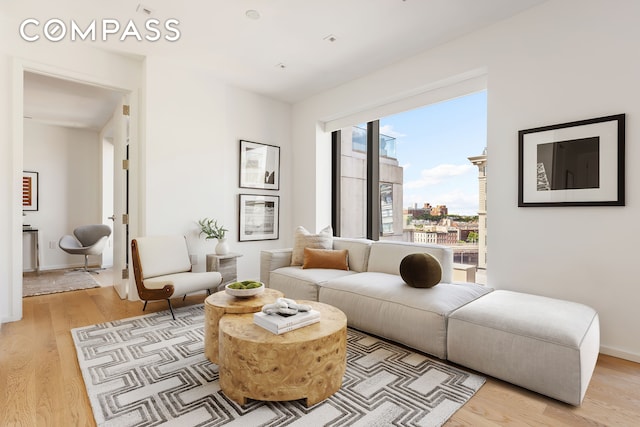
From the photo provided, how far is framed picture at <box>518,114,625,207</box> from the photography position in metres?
2.36

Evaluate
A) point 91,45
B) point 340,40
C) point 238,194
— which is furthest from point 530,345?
point 91,45

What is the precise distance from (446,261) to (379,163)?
A: 203cm

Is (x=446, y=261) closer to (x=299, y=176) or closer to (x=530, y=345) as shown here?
(x=530, y=345)

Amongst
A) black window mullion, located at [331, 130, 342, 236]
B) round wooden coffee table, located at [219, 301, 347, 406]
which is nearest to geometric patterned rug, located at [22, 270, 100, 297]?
black window mullion, located at [331, 130, 342, 236]

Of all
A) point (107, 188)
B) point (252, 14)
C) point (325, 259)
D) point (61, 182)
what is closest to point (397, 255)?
point (325, 259)

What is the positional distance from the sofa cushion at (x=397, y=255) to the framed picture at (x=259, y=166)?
204 cm

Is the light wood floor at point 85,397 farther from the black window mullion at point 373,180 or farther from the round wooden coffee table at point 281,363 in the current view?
the black window mullion at point 373,180

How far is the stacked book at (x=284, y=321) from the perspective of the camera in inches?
71.2

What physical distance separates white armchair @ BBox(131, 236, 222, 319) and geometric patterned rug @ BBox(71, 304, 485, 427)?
51 cm

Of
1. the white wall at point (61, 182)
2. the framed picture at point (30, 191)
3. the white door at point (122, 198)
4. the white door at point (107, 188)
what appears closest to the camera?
the white door at point (122, 198)

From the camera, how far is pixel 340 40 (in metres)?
3.29

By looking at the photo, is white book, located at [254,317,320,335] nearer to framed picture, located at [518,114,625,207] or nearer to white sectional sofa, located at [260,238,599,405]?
white sectional sofa, located at [260,238,599,405]

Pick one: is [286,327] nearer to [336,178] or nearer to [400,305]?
[400,305]

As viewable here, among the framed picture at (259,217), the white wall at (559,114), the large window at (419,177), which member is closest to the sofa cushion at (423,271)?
the white wall at (559,114)
